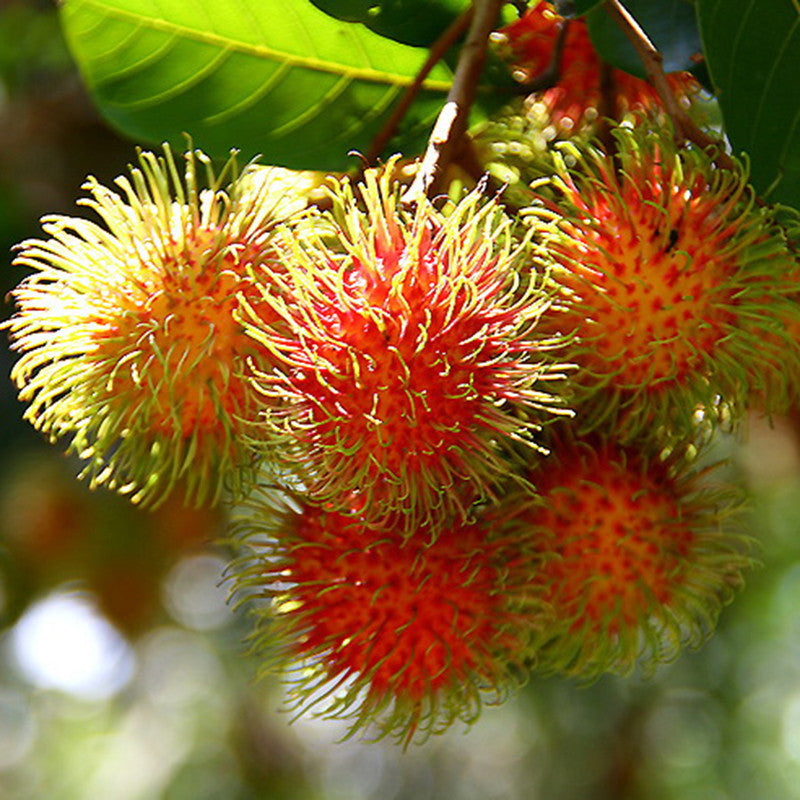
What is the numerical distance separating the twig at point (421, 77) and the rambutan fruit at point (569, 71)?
0.40ft

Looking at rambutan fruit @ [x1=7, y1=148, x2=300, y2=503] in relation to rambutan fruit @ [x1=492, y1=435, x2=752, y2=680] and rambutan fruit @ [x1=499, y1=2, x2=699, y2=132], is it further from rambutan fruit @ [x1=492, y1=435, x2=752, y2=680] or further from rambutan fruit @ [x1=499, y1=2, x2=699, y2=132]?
rambutan fruit @ [x1=499, y1=2, x2=699, y2=132]

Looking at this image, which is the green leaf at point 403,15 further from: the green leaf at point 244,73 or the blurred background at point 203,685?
the blurred background at point 203,685

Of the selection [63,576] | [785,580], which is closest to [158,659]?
[63,576]

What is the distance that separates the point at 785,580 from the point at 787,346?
3.82 m

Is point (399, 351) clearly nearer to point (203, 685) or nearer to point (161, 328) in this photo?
point (161, 328)

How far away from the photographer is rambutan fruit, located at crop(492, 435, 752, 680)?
1.34m

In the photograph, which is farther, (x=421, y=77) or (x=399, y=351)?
(x=421, y=77)

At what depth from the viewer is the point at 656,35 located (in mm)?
1423

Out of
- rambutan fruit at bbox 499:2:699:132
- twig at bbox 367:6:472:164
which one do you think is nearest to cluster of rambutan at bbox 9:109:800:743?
twig at bbox 367:6:472:164

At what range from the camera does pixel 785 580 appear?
485 cm

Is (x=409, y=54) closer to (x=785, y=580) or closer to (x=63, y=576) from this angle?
(x=63, y=576)

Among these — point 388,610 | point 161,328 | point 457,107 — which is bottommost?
point 388,610

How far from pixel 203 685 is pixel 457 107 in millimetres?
4796

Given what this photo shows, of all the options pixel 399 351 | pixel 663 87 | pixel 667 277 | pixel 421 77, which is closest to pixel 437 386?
pixel 399 351
